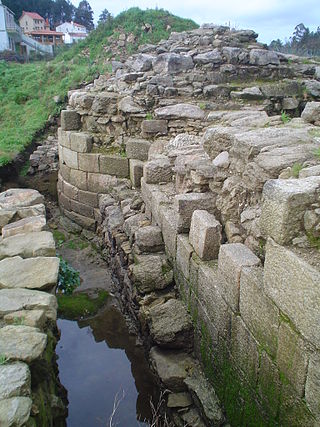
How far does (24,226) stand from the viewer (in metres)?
4.84

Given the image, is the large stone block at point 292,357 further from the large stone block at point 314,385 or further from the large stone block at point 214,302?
the large stone block at point 214,302

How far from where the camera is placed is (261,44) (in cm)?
1081

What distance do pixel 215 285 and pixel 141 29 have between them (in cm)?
2307

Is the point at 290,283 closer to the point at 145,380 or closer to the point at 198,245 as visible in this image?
the point at 198,245

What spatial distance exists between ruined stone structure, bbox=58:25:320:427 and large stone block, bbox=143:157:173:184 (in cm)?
2

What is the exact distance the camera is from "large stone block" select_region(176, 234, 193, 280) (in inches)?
164

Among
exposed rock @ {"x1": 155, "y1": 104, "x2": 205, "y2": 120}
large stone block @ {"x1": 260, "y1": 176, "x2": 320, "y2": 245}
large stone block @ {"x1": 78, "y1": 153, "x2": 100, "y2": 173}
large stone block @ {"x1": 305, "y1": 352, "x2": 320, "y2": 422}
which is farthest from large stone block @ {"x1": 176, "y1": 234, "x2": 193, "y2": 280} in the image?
large stone block @ {"x1": 78, "y1": 153, "x2": 100, "y2": 173}

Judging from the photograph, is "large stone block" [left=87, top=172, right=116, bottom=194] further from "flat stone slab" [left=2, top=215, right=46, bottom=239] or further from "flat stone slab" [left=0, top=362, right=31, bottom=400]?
"flat stone slab" [left=0, top=362, right=31, bottom=400]

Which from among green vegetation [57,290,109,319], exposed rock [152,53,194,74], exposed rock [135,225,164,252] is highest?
exposed rock [152,53,194,74]

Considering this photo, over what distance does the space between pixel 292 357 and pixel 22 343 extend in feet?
5.55

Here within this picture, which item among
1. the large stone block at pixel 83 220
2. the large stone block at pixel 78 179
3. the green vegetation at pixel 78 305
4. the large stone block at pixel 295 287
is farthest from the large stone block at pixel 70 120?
the large stone block at pixel 295 287

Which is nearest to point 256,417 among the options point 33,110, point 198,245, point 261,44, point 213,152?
point 198,245

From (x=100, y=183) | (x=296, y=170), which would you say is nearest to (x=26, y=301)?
(x=296, y=170)

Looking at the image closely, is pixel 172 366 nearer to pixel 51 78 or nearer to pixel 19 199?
pixel 19 199
